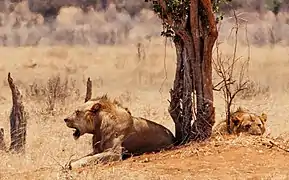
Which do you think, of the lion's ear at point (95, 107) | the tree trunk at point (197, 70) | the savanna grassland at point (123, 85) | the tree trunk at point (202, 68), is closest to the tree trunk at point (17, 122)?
the savanna grassland at point (123, 85)

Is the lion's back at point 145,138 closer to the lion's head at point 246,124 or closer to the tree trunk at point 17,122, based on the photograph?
the lion's head at point 246,124

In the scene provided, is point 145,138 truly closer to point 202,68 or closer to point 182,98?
point 182,98

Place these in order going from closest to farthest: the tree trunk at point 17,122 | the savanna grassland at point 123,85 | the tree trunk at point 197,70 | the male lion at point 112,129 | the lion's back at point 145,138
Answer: the savanna grassland at point 123,85 < the male lion at point 112,129 < the lion's back at point 145,138 < the tree trunk at point 197,70 < the tree trunk at point 17,122

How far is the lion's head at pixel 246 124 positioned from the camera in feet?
40.1

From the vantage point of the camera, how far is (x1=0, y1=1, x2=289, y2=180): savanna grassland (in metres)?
10.3

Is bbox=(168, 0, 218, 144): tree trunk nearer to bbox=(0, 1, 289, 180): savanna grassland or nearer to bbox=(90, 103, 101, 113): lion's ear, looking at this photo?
bbox=(0, 1, 289, 180): savanna grassland

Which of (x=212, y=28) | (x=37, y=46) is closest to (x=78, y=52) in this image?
(x=37, y=46)

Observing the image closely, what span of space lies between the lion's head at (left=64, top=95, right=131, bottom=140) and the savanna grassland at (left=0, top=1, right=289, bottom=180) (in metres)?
0.63

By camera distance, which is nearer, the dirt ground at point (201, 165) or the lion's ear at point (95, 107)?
the dirt ground at point (201, 165)

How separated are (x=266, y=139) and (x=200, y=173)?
1.99 metres

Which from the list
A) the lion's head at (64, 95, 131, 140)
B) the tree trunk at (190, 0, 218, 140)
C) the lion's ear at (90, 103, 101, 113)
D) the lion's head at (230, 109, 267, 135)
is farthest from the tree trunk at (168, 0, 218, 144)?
the lion's ear at (90, 103, 101, 113)

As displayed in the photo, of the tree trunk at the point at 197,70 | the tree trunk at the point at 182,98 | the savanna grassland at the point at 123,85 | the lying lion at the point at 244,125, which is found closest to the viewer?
the savanna grassland at the point at 123,85

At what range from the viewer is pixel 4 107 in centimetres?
2302

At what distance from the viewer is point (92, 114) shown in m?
11.5
